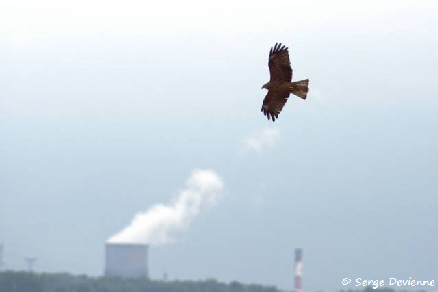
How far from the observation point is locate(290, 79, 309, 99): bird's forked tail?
27134 millimetres

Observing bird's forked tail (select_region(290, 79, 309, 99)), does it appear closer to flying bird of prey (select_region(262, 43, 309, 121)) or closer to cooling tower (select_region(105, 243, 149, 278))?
flying bird of prey (select_region(262, 43, 309, 121))

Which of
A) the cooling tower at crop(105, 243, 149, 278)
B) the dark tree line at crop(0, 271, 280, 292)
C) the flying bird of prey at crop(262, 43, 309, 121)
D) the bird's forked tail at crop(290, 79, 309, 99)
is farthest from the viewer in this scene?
the dark tree line at crop(0, 271, 280, 292)

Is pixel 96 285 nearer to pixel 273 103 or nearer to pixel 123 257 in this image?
pixel 123 257

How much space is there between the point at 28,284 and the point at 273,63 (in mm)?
141443

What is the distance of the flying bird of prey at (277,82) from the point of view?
2844 cm

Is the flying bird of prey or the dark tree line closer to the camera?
the flying bird of prey

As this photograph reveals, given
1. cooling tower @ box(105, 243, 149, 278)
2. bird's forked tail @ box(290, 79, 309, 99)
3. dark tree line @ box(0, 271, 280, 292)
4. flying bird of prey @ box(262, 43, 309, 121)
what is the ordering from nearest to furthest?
bird's forked tail @ box(290, 79, 309, 99) → flying bird of prey @ box(262, 43, 309, 121) → cooling tower @ box(105, 243, 149, 278) → dark tree line @ box(0, 271, 280, 292)

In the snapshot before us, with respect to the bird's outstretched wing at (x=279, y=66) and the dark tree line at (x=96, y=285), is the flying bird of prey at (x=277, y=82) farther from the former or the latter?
the dark tree line at (x=96, y=285)

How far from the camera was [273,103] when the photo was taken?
1131 inches

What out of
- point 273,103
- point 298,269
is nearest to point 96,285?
point 298,269

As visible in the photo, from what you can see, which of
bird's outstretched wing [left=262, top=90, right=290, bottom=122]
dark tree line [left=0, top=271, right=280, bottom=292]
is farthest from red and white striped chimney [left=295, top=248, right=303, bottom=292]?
bird's outstretched wing [left=262, top=90, right=290, bottom=122]

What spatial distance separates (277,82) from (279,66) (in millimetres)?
361

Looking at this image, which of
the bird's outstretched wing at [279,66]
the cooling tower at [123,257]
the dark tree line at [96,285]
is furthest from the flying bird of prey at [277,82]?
the dark tree line at [96,285]

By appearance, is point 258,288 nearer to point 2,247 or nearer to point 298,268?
point 298,268
